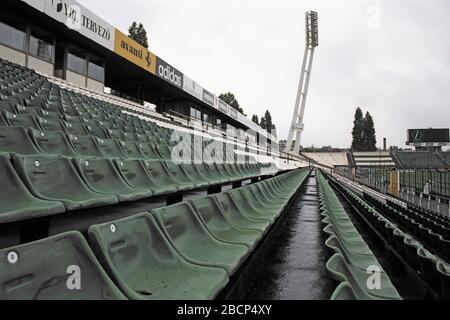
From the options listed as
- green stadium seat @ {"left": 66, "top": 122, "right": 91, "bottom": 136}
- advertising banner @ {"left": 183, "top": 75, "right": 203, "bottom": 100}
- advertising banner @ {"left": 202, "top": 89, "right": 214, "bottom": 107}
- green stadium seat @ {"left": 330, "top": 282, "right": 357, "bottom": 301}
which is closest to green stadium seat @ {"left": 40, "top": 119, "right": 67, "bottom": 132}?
green stadium seat @ {"left": 66, "top": 122, "right": 91, "bottom": 136}

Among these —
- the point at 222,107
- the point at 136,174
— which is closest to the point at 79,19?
the point at 136,174

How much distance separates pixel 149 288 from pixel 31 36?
1059 cm

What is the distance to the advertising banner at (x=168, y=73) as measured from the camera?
1431cm

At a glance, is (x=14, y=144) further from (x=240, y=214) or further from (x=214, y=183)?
(x=214, y=183)

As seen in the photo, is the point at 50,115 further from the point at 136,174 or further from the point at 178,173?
the point at 136,174

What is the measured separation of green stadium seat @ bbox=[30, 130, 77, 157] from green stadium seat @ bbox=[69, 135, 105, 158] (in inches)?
3.6

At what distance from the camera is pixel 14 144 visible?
1921mm

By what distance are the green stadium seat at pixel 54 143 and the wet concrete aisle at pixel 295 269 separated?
1.40m

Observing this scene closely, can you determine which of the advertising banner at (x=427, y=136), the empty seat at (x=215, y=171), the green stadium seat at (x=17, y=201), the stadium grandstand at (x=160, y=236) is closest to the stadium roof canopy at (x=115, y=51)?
the stadium grandstand at (x=160, y=236)

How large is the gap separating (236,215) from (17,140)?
130 centimetres

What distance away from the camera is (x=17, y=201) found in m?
1.21

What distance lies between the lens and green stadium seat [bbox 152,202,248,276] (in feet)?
4.17

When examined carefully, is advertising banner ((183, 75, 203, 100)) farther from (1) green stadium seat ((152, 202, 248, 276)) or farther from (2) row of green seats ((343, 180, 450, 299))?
(1) green stadium seat ((152, 202, 248, 276))
